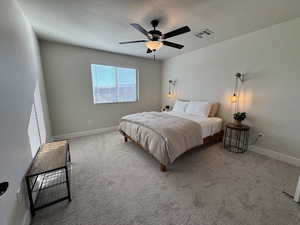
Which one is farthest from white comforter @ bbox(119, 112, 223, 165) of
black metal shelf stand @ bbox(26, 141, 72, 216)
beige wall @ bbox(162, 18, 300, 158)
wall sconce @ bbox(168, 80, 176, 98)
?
wall sconce @ bbox(168, 80, 176, 98)

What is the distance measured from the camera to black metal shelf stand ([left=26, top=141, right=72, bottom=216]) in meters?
1.42

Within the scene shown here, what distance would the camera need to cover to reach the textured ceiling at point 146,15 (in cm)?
180

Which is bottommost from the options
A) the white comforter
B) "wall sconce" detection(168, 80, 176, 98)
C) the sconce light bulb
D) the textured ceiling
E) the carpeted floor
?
the carpeted floor

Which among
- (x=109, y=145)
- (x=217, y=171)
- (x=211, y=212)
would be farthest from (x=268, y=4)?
(x=109, y=145)

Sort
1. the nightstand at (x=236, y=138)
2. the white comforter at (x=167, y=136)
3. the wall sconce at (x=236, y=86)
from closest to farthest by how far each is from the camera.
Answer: the white comforter at (x=167, y=136), the nightstand at (x=236, y=138), the wall sconce at (x=236, y=86)

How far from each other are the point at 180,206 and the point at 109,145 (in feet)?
7.29

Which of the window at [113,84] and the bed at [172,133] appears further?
the window at [113,84]

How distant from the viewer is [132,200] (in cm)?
158

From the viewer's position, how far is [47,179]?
1.97 metres

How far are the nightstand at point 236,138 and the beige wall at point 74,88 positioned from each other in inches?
132

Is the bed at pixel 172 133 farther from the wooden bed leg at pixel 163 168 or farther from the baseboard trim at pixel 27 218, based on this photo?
the baseboard trim at pixel 27 218

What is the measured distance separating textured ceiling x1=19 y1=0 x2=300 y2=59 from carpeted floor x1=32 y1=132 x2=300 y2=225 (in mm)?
2633

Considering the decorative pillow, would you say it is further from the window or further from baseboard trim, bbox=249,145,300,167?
the window

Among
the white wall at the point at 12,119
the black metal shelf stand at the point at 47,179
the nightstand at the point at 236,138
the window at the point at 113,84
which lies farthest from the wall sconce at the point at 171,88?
the white wall at the point at 12,119
